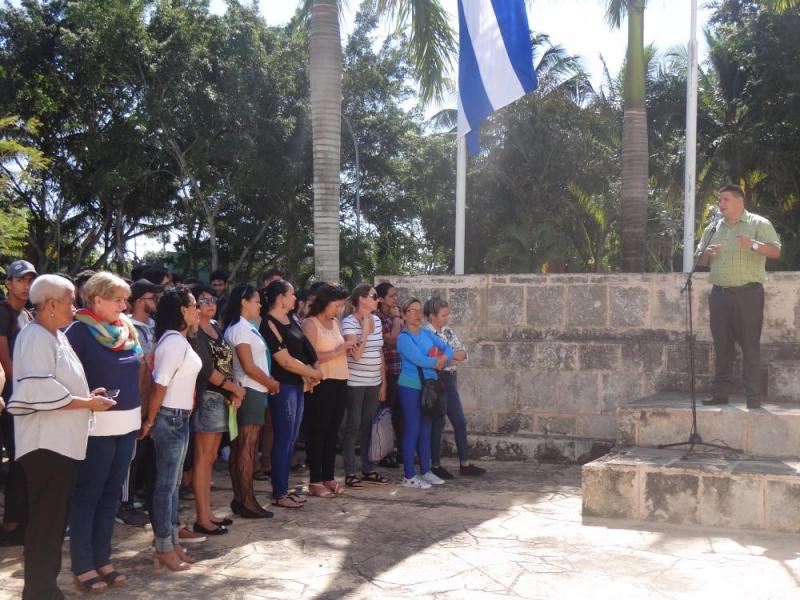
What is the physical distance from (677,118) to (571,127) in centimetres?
328

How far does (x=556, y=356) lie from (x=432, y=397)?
2.13 m

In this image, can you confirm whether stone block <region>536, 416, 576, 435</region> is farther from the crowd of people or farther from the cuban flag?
the cuban flag

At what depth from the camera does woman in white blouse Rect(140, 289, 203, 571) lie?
4691 mm

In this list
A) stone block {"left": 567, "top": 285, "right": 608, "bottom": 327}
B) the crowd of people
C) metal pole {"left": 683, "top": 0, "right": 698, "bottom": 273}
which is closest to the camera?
the crowd of people

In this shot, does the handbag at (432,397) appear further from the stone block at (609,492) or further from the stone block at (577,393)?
the stone block at (577,393)

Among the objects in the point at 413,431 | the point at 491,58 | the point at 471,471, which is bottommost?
the point at 471,471

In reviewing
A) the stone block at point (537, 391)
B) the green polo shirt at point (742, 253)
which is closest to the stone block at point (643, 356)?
the stone block at point (537, 391)

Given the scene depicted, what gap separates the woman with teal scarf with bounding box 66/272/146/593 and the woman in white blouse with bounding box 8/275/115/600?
7.8 inches

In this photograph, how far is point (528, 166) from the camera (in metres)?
26.9

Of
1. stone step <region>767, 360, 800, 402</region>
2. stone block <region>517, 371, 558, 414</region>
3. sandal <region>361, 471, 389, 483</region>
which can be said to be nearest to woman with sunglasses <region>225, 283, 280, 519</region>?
sandal <region>361, 471, 389, 483</region>

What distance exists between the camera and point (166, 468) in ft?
15.7

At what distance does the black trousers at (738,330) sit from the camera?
680 cm

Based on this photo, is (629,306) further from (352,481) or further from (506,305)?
(352,481)

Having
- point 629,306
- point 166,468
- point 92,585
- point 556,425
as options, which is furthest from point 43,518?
point 629,306
